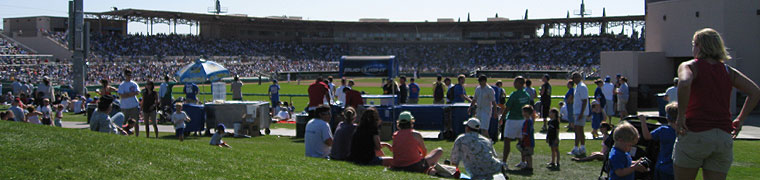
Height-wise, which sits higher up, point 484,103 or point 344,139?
point 484,103

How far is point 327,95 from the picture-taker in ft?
46.4

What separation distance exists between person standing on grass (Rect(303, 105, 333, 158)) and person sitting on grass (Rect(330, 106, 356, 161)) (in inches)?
8.7

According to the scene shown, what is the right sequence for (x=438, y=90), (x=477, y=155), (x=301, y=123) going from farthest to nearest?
(x=438, y=90) < (x=301, y=123) < (x=477, y=155)

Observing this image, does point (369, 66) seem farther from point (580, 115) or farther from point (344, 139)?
point (344, 139)

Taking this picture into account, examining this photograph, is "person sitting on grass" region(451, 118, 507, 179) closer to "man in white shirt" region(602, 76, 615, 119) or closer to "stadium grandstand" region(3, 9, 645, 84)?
"man in white shirt" region(602, 76, 615, 119)

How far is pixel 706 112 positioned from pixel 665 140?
2233 millimetres

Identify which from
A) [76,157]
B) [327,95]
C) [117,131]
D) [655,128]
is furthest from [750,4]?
[76,157]

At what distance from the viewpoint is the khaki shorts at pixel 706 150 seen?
4.69 metres

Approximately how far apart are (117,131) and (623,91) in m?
12.4

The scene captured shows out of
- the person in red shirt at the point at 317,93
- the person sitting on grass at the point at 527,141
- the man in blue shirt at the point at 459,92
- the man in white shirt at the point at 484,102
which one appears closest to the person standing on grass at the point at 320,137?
the person sitting on grass at the point at 527,141

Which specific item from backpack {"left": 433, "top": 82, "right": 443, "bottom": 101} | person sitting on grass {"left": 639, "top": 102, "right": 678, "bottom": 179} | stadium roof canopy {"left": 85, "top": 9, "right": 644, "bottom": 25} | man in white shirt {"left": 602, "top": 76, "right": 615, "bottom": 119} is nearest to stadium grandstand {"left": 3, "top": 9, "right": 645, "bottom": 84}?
stadium roof canopy {"left": 85, "top": 9, "right": 644, "bottom": 25}

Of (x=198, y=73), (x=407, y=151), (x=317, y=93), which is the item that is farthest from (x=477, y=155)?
(x=198, y=73)

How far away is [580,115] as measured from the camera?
1223 centimetres

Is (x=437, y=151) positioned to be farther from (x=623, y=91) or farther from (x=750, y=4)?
(x=750, y=4)
